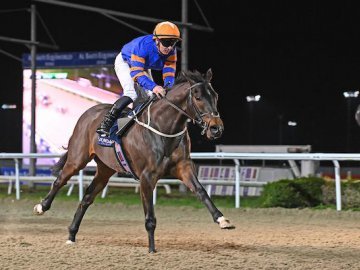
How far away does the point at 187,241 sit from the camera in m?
7.32

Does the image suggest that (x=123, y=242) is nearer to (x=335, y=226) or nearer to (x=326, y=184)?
(x=335, y=226)

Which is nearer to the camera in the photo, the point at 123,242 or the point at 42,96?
the point at 123,242

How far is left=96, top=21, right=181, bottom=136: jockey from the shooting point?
21.4ft

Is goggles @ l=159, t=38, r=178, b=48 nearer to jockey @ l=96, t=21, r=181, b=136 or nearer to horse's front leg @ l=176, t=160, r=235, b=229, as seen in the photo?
jockey @ l=96, t=21, r=181, b=136

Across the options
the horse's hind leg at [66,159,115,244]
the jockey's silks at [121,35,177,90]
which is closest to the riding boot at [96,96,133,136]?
the jockey's silks at [121,35,177,90]

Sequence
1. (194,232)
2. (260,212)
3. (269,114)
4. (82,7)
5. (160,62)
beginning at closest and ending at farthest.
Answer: (160,62) < (194,232) < (260,212) < (82,7) < (269,114)

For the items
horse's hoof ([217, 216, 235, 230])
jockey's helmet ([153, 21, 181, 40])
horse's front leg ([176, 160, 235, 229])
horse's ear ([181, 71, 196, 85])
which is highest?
jockey's helmet ([153, 21, 181, 40])

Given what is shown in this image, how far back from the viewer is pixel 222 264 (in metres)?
5.65

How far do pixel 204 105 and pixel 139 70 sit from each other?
0.89 m

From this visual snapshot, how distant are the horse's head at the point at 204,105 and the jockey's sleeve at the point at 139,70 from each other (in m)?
0.39

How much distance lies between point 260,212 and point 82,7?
619 cm

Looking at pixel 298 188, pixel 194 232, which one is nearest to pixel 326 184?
pixel 298 188

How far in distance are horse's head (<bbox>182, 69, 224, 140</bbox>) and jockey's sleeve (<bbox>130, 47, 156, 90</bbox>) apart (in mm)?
395

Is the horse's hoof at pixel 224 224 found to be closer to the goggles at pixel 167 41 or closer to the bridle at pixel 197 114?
the bridle at pixel 197 114
